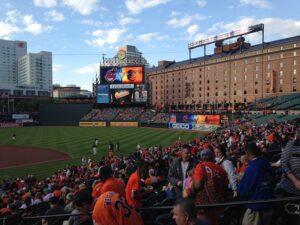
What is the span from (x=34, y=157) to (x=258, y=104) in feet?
166

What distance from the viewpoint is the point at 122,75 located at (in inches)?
3007

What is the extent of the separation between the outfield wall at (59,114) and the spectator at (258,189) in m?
79.6

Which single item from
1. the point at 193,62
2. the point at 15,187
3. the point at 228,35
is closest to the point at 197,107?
the point at 193,62

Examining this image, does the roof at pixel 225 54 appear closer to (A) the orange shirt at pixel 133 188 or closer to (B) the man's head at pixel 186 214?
(A) the orange shirt at pixel 133 188

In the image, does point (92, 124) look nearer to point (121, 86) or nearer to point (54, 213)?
point (121, 86)

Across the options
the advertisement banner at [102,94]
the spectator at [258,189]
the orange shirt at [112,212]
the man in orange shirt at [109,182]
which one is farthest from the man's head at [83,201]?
the advertisement banner at [102,94]

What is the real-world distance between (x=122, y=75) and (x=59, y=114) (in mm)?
20376

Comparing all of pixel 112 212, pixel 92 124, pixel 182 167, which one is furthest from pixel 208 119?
pixel 112 212

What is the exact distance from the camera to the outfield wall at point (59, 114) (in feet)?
270

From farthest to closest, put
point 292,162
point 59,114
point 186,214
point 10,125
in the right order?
point 59,114
point 10,125
point 292,162
point 186,214

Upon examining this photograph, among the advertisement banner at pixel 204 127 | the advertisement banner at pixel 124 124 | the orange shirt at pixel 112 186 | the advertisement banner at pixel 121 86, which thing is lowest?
the advertisement banner at pixel 124 124

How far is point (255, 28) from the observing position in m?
73.9

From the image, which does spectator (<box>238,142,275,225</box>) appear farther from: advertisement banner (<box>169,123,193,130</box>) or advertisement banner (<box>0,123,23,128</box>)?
advertisement banner (<box>0,123,23,128</box>)

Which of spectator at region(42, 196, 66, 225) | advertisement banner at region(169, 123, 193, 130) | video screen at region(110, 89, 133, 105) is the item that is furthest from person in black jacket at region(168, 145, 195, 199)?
video screen at region(110, 89, 133, 105)
